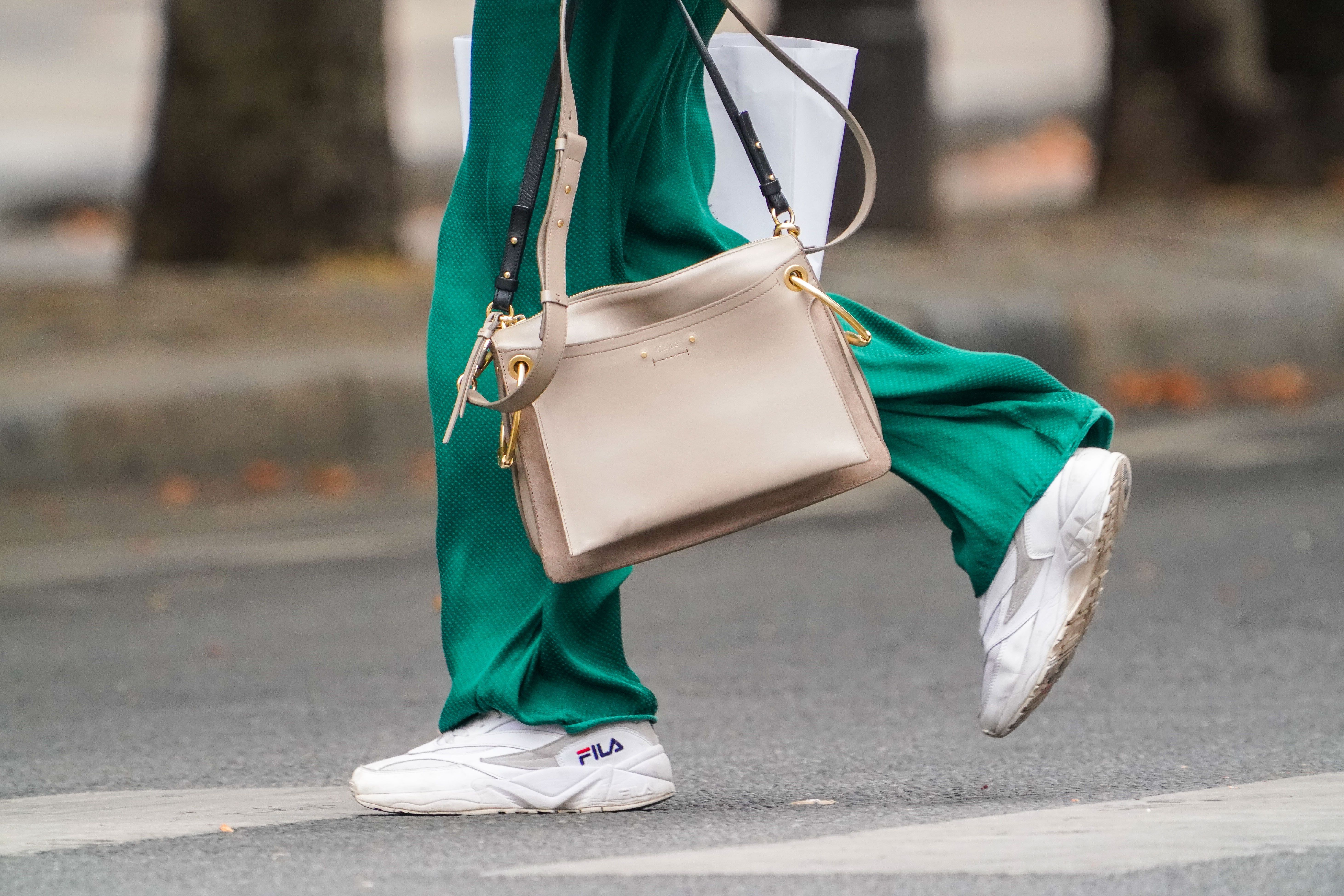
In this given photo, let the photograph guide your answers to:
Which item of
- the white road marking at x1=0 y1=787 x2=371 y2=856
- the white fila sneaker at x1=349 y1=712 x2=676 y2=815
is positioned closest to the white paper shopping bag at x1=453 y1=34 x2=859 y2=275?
the white fila sneaker at x1=349 y1=712 x2=676 y2=815

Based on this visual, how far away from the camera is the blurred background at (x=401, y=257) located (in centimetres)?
675

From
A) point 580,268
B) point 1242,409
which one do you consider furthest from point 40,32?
point 580,268

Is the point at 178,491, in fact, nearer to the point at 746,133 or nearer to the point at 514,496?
the point at 514,496

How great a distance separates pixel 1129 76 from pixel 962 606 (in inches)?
310

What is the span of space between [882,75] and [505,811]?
7.51 m

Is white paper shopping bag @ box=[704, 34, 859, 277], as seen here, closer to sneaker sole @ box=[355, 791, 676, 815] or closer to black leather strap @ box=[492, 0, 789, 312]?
black leather strap @ box=[492, 0, 789, 312]

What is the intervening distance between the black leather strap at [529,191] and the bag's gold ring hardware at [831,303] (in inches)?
13.1

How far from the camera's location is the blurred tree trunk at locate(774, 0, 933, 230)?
31.8 feet

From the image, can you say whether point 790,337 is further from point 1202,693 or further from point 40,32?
point 40,32

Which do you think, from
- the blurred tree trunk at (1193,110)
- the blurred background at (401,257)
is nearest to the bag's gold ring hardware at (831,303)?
the blurred background at (401,257)

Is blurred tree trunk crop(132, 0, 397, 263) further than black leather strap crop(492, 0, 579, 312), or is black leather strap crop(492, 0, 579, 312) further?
blurred tree trunk crop(132, 0, 397, 263)

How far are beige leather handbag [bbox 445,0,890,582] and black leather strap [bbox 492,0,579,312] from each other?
0.7 inches

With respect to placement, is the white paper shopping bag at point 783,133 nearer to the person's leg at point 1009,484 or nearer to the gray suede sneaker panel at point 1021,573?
the person's leg at point 1009,484

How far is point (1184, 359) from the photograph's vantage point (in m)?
8.30
